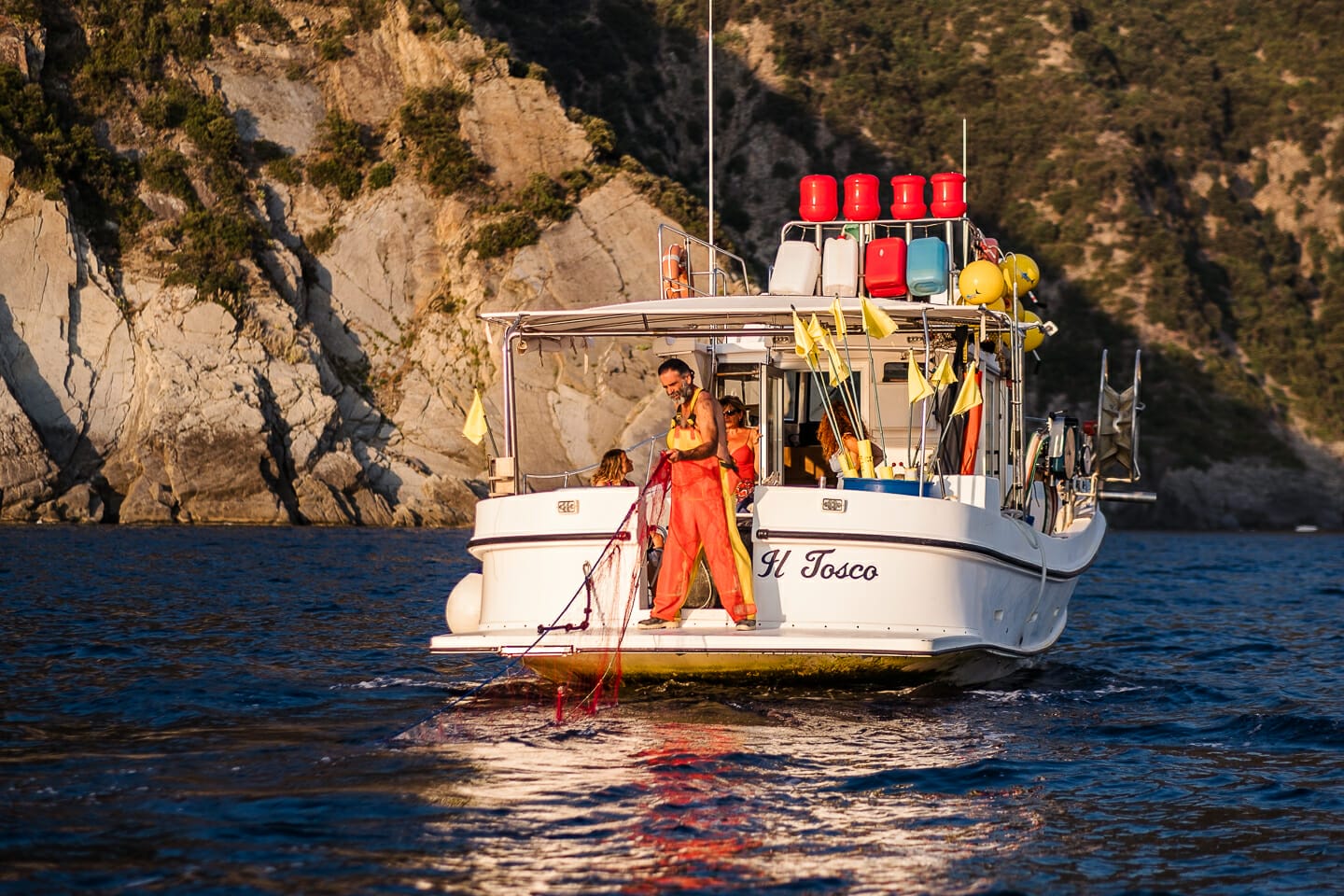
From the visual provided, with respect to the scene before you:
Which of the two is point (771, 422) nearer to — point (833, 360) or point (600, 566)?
point (833, 360)

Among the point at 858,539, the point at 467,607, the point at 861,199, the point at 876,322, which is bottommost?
the point at 467,607

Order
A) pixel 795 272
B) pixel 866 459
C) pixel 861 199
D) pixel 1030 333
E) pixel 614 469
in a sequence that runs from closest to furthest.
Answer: pixel 866 459 → pixel 614 469 → pixel 795 272 → pixel 861 199 → pixel 1030 333

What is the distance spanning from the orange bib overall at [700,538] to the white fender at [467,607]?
1.97 m

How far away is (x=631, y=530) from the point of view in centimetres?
1145

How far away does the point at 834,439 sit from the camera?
13516 mm

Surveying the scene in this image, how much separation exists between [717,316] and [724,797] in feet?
16.1

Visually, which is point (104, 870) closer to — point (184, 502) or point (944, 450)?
point (944, 450)

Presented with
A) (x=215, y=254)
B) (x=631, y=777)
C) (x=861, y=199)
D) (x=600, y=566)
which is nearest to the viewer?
(x=631, y=777)

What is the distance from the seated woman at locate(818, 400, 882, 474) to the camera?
42.4ft

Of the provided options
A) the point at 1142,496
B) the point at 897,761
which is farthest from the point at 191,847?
the point at 1142,496

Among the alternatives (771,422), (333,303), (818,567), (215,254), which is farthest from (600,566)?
(333,303)

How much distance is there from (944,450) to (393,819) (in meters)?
6.84

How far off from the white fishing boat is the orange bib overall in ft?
0.62

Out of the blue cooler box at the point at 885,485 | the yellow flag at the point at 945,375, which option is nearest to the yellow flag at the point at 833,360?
the blue cooler box at the point at 885,485
